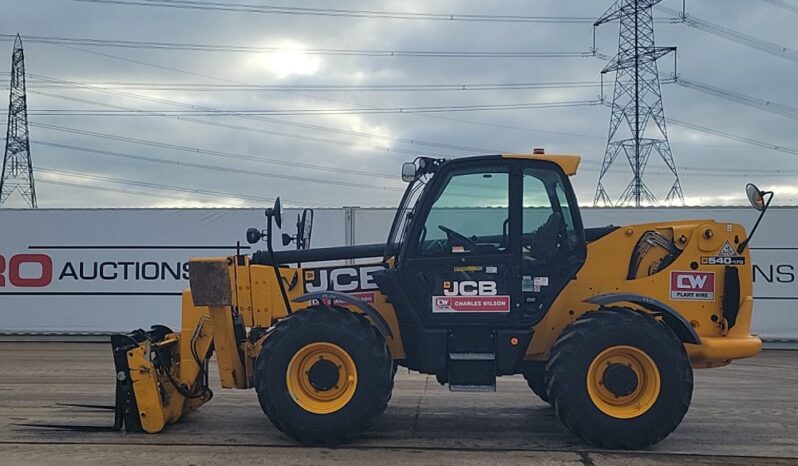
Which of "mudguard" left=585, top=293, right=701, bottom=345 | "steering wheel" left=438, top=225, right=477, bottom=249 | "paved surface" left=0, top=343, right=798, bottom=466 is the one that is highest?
"steering wheel" left=438, top=225, right=477, bottom=249

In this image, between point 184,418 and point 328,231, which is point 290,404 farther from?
point 328,231

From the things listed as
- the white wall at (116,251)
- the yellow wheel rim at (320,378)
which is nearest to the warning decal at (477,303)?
the yellow wheel rim at (320,378)

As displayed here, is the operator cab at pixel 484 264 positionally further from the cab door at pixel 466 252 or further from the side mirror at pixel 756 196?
the side mirror at pixel 756 196

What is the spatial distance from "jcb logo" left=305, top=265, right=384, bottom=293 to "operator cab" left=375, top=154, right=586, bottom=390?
0.36m

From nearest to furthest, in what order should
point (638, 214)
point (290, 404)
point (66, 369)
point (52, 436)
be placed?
point (290, 404) < point (52, 436) < point (66, 369) < point (638, 214)

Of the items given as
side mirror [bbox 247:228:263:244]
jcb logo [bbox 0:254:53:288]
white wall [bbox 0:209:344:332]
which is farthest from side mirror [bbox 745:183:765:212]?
jcb logo [bbox 0:254:53:288]

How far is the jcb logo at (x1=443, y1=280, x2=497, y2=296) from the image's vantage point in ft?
21.9

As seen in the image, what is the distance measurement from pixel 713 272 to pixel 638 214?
884cm

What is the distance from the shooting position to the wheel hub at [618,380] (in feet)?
20.9

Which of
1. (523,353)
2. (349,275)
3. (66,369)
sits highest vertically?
(349,275)

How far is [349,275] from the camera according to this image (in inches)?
283

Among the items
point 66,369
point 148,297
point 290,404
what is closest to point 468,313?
point 290,404

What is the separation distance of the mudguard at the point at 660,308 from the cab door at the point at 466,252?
738 millimetres

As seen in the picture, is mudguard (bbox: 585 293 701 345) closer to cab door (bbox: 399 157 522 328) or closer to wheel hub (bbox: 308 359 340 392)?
cab door (bbox: 399 157 522 328)
